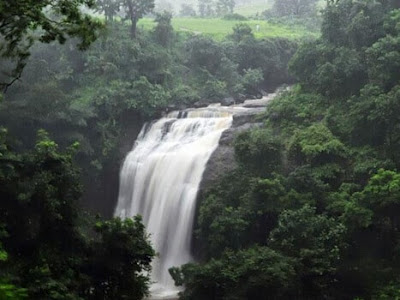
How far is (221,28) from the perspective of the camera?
153 ft

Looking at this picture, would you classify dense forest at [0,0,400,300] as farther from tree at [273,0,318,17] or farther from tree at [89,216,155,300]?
tree at [273,0,318,17]

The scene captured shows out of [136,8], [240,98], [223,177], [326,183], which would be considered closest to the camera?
[326,183]

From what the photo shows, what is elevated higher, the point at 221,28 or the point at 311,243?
the point at 221,28

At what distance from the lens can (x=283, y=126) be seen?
24.1 meters

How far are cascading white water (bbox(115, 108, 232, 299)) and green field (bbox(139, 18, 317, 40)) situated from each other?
15188mm

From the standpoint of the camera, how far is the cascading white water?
73.3ft

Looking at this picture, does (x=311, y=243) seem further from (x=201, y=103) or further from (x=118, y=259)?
(x=201, y=103)

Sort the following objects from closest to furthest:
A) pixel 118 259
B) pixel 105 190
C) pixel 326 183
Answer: pixel 118 259
pixel 326 183
pixel 105 190

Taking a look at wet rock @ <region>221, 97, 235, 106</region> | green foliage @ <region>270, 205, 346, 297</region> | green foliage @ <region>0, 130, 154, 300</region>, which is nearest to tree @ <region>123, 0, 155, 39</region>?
wet rock @ <region>221, 97, 235, 106</region>

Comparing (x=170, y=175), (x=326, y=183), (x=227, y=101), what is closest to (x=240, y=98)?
(x=227, y=101)

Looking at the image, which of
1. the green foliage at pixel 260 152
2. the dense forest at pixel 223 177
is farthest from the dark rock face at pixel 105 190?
the green foliage at pixel 260 152

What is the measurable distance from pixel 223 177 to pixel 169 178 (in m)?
3.01

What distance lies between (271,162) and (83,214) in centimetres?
794

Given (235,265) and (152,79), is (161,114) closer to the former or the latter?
(152,79)
